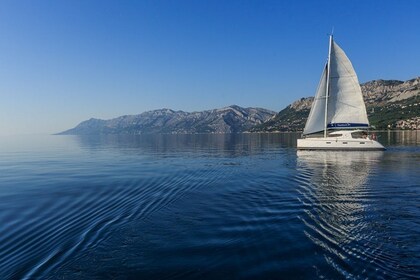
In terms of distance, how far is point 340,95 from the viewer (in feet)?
199

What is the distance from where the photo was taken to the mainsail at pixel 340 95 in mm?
60125

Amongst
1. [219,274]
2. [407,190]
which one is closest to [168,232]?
[219,274]

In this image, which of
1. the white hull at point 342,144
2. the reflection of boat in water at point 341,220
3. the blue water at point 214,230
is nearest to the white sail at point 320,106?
the white hull at point 342,144

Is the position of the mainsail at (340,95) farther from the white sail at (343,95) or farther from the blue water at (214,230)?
the blue water at (214,230)

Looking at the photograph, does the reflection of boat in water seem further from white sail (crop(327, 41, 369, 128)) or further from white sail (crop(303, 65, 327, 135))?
white sail (crop(303, 65, 327, 135))

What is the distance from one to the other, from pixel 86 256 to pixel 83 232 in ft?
10.2

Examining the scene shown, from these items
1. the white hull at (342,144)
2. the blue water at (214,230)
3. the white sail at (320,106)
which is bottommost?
the blue water at (214,230)

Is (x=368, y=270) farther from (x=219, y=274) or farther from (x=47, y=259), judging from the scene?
(x=47, y=259)

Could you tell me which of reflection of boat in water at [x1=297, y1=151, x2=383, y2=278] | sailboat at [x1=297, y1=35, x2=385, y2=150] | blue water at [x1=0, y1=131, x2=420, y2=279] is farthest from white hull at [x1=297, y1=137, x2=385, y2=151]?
blue water at [x1=0, y1=131, x2=420, y2=279]

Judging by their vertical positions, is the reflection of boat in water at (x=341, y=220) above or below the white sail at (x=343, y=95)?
below

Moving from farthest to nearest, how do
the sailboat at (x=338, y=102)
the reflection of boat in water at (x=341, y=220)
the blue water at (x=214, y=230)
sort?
the sailboat at (x=338, y=102) → the reflection of boat in water at (x=341, y=220) → the blue water at (x=214, y=230)

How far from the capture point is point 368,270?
9.91 m

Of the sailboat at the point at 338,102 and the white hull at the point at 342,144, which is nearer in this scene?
the white hull at the point at 342,144

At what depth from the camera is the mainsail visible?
197ft
